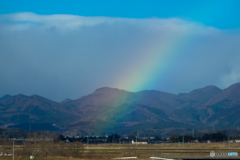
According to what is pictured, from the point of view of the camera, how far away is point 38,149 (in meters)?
154

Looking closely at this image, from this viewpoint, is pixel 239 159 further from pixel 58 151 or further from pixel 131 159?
pixel 58 151

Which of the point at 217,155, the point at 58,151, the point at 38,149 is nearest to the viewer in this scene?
the point at 217,155

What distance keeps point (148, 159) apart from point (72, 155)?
111 feet

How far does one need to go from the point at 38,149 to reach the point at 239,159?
8500 centimetres

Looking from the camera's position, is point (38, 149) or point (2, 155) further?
point (38, 149)

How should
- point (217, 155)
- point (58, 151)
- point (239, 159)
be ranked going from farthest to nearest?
point (58, 151) < point (217, 155) < point (239, 159)

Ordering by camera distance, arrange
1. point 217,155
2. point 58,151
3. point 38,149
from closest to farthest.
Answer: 1. point 217,155
2. point 58,151
3. point 38,149

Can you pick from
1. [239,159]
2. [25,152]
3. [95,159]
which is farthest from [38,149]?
[239,159]

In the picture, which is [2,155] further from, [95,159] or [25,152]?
[95,159]

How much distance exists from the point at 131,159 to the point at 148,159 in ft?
16.7

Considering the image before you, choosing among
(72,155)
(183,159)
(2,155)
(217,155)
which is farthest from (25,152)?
(217,155)

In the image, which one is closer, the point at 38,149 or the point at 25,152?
the point at 25,152

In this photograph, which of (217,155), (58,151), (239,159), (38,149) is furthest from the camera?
(38,149)

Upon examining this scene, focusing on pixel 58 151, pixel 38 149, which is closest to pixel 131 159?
pixel 58 151
